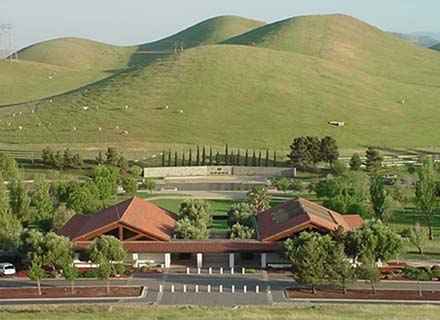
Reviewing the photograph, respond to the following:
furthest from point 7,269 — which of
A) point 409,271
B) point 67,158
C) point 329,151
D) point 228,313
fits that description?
point 329,151

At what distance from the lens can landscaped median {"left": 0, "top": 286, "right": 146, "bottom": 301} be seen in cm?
4578

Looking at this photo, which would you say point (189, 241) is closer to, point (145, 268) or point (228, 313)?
point (145, 268)

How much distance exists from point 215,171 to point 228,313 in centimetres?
7314

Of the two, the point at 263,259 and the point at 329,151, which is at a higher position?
A: the point at 329,151

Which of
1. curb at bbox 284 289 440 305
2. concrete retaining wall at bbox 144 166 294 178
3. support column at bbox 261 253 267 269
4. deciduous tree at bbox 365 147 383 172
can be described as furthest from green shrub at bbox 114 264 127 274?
deciduous tree at bbox 365 147 383 172

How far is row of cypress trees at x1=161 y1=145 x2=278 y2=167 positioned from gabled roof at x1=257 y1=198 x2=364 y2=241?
50.0 meters

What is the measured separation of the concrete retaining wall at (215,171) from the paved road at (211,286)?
56784 millimetres

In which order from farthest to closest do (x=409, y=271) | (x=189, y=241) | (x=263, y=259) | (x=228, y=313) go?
(x=189, y=241), (x=263, y=259), (x=409, y=271), (x=228, y=313)

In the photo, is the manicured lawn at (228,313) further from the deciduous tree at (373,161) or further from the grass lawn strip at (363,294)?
the deciduous tree at (373,161)

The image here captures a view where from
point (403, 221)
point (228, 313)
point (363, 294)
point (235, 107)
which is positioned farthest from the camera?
point (235, 107)

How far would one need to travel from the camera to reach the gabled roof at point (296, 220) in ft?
177

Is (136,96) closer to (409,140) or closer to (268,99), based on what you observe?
(268,99)

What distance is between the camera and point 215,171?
366 ft

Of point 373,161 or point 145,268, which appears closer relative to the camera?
point 145,268
